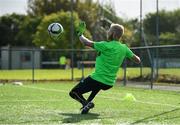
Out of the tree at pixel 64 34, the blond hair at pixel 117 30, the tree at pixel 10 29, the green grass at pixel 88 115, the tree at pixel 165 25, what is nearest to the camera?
the green grass at pixel 88 115

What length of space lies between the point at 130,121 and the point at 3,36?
77369mm

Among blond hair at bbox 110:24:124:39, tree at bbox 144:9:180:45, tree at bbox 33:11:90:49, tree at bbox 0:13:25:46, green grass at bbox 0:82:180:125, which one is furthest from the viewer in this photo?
tree at bbox 0:13:25:46

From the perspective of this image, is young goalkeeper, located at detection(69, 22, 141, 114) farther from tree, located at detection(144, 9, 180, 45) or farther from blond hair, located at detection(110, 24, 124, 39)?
tree, located at detection(144, 9, 180, 45)

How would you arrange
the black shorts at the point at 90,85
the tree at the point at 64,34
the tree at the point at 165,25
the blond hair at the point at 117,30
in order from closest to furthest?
the blond hair at the point at 117,30 < the black shorts at the point at 90,85 < the tree at the point at 165,25 < the tree at the point at 64,34

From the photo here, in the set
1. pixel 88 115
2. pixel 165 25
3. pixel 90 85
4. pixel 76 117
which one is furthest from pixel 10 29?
pixel 76 117

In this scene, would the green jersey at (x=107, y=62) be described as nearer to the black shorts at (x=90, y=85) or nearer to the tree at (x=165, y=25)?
the black shorts at (x=90, y=85)

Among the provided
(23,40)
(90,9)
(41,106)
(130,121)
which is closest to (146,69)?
(41,106)

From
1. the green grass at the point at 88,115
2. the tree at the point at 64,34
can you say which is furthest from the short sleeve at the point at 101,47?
the tree at the point at 64,34

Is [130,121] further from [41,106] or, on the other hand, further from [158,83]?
[158,83]

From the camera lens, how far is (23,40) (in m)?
78.8

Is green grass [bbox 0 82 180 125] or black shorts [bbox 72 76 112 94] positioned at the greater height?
black shorts [bbox 72 76 112 94]

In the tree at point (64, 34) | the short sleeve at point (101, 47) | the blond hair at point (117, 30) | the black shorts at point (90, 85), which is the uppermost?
the tree at point (64, 34)

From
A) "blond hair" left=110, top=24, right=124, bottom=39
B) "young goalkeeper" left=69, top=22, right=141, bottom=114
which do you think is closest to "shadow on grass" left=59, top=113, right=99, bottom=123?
"young goalkeeper" left=69, top=22, right=141, bottom=114

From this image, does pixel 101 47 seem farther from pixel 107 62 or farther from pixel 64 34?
pixel 64 34
